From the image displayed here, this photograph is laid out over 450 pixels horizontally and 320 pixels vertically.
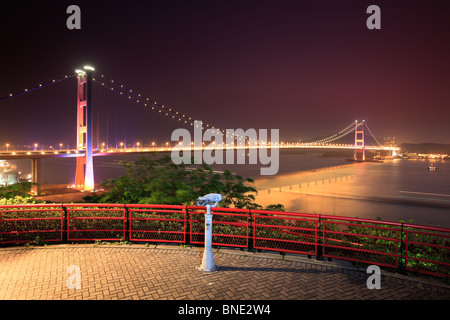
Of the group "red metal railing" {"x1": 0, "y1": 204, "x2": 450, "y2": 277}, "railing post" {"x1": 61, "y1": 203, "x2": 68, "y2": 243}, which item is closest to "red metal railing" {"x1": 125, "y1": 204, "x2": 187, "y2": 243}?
"red metal railing" {"x1": 0, "y1": 204, "x2": 450, "y2": 277}

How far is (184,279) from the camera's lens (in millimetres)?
5402

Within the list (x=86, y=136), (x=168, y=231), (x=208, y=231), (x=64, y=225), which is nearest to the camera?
(x=208, y=231)

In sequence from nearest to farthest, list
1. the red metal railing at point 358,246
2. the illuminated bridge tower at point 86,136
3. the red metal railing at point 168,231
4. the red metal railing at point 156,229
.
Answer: the red metal railing at point 358,246 → the red metal railing at point 168,231 → the red metal railing at point 156,229 → the illuminated bridge tower at point 86,136

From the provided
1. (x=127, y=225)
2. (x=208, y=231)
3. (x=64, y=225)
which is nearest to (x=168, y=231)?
(x=127, y=225)

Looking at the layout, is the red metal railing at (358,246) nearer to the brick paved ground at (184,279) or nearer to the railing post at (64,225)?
the brick paved ground at (184,279)

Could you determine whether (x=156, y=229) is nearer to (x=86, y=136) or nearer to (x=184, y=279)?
(x=184, y=279)

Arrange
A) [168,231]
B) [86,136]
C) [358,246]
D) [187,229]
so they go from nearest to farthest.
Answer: [358,246]
[168,231]
[187,229]
[86,136]

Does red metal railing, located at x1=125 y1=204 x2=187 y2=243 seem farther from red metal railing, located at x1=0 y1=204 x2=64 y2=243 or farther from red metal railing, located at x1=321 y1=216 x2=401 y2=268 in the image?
red metal railing, located at x1=321 y1=216 x2=401 y2=268

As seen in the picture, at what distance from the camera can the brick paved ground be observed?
4879mm

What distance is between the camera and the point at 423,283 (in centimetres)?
529

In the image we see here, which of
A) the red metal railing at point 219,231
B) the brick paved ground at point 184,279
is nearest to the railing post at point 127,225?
the brick paved ground at point 184,279

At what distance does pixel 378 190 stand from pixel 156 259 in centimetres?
4080

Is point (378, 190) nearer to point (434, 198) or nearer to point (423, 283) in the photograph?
point (434, 198)

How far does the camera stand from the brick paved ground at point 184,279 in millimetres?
4879
